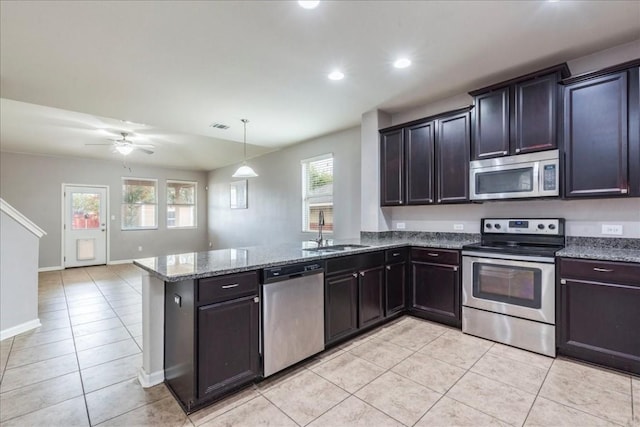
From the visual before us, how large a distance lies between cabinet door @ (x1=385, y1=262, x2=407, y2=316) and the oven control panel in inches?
41.1

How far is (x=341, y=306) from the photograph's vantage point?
2818 mm

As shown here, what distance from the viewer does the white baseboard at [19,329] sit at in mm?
3158

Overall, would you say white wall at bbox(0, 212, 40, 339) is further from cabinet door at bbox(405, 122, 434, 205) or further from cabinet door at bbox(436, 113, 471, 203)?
cabinet door at bbox(436, 113, 471, 203)

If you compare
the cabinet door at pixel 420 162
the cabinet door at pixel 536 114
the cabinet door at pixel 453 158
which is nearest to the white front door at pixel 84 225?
the cabinet door at pixel 420 162

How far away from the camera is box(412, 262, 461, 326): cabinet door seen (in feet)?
10.5

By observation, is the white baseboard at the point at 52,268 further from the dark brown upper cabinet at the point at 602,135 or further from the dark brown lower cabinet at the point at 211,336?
the dark brown upper cabinet at the point at 602,135

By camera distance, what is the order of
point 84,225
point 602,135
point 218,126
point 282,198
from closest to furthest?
point 602,135 < point 218,126 < point 282,198 < point 84,225

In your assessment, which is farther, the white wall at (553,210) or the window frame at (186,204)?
the window frame at (186,204)

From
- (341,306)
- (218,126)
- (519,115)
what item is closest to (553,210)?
(519,115)

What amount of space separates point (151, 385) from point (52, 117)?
453 cm

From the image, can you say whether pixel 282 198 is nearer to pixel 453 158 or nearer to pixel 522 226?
pixel 453 158

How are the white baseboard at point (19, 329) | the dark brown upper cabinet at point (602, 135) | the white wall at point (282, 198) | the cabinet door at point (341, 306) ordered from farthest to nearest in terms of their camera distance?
the white wall at point (282, 198)
the white baseboard at point (19, 329)
the cabinet door at point (341, 306)
the dark brown upper cabinet at point (602, 135)

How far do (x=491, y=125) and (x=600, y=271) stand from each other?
160cm

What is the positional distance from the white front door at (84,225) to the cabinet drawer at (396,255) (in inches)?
298
